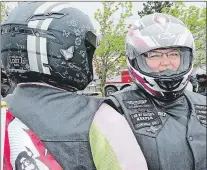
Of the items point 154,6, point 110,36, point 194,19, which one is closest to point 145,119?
point 110,36

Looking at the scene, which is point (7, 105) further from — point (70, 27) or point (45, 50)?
point (70, 27)

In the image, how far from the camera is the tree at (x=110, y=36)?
16337 millimetres

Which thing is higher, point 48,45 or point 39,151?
point 48,45

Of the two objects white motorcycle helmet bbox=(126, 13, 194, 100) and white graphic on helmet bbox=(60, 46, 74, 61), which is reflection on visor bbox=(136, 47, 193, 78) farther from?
white graphic on helmet bbox=(60, 46, 74, 61)

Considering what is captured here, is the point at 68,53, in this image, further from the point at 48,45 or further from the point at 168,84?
the point at 168,84

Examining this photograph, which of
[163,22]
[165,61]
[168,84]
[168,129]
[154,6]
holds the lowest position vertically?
[154,6]

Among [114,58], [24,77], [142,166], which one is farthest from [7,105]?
[114,58]

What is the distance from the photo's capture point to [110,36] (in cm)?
1784

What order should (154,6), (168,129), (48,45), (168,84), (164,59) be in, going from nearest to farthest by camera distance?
(48,45), (168,129), (164,59), (168,84), (154,6)

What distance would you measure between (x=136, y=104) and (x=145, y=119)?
0.28ft

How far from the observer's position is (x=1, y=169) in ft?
4.72

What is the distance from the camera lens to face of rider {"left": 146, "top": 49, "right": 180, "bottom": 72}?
211 centimetres

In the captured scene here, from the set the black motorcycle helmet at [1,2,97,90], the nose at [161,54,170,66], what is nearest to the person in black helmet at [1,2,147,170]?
the black motorcycle helmet at [1,2,97,90]

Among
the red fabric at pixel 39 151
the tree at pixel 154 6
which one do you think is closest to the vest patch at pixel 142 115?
the red fabric at pixel 39 151
